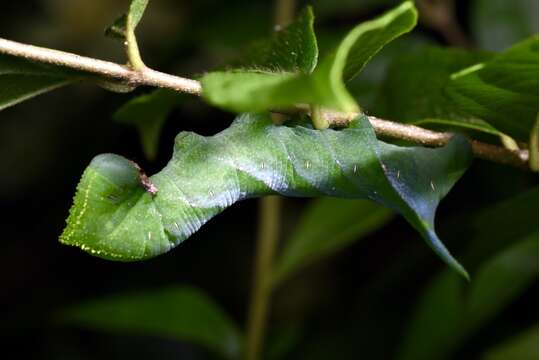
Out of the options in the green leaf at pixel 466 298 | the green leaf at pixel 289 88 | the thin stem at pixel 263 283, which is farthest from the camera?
the thin stem at pixel 263 283

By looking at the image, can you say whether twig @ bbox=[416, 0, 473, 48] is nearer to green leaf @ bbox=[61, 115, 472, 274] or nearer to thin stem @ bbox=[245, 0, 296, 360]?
thin stem @ bbox=[245, 0, 296, 360]

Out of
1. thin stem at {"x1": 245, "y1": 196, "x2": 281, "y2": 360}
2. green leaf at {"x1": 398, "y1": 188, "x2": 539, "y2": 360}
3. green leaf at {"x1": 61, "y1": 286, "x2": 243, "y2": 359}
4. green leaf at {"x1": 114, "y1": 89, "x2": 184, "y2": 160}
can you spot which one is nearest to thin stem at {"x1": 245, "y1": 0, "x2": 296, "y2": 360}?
thin stem at {"x1": 245, "y1": 196, "x2": 281, "y2": 360}

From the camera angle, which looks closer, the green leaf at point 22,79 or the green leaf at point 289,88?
the green leaf at point 289,88

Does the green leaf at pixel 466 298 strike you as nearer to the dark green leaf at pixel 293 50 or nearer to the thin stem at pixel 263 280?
the thin stem at pixel 263 280

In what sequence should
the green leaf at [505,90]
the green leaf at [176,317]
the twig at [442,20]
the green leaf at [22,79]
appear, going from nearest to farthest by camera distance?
the green leaf at [505,90] → the green leaf at [22,79] → the green leaf at [176,317] → the twig at [442,20]

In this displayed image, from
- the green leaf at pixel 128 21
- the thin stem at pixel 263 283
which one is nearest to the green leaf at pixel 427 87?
the green leaf at pixel 128 21
